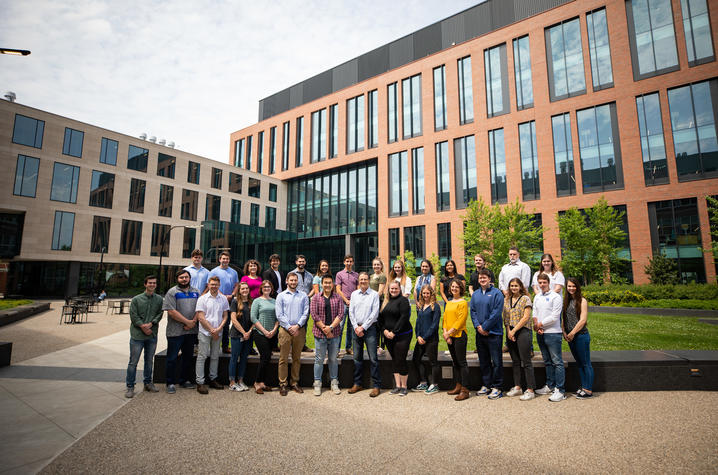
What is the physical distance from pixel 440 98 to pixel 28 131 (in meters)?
37.2

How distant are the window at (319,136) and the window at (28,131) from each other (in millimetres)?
26410

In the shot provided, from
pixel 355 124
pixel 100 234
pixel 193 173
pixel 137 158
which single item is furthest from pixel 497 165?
pixel 100 234

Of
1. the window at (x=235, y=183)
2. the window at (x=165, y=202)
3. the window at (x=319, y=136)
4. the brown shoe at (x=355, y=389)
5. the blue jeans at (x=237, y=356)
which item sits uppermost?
the window at (x=319, y=136)

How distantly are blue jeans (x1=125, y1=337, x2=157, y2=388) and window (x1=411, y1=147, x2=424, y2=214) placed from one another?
3219 cm

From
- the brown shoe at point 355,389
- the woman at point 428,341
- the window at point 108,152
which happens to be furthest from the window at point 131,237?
the woman at point 428,341

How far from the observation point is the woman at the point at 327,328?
21.0 ft

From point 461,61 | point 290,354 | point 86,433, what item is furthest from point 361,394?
point 461,61

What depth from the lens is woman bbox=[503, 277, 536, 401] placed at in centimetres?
599

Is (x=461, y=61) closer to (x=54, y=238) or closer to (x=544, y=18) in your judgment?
(x=544, y=18)

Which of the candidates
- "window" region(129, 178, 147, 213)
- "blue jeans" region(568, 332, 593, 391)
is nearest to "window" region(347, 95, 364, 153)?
"window" region(129, 178, 147, 213)

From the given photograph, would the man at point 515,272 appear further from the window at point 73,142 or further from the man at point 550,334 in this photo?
the window at point 73,142

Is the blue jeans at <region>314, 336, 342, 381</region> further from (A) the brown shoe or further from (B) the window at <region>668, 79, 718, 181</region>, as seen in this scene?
(B) the window at <region>668, 79, 718, 181</region>

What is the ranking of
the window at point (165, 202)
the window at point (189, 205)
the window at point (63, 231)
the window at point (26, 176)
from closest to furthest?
the window at point (26, 176)
the window at point (63, 231)
the window at point (165, 202)
the window at point (189, 205)

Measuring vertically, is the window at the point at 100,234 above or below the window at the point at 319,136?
below
